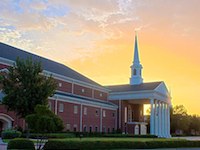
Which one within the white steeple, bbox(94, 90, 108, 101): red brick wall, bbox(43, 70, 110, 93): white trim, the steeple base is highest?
the white steeple

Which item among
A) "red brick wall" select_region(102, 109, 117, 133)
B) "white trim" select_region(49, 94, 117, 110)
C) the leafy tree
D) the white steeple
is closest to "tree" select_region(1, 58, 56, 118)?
"white trim" select_region(49, 94, 117, 110)

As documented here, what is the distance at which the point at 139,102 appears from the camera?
8181cm

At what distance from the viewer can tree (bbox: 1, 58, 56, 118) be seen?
3572 centimetres

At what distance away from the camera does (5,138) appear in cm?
3625

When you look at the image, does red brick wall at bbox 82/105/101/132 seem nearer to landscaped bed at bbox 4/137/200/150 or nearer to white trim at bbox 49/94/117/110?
white trim at bbox 49/94/117/110

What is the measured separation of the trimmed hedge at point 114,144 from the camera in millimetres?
26573

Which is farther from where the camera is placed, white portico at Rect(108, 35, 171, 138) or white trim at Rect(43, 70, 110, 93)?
white portico at Rect(108, 35, 171, 138)

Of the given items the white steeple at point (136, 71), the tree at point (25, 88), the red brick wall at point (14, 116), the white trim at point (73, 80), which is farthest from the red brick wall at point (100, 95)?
the tree at point (25, 88)

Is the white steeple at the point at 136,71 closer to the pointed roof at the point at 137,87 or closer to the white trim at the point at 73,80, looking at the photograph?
the pointed roof at the point at 137,87

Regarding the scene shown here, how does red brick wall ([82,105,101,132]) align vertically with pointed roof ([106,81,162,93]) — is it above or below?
below

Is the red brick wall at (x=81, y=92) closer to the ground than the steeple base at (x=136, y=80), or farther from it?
closer to the ground

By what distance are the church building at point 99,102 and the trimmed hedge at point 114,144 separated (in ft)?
61.5

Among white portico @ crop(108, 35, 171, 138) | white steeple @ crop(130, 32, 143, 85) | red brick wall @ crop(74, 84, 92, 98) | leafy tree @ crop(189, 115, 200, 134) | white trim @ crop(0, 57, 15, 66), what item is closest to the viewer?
white trim @ crop(0, 57, 15, 66)

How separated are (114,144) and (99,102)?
37518mm
